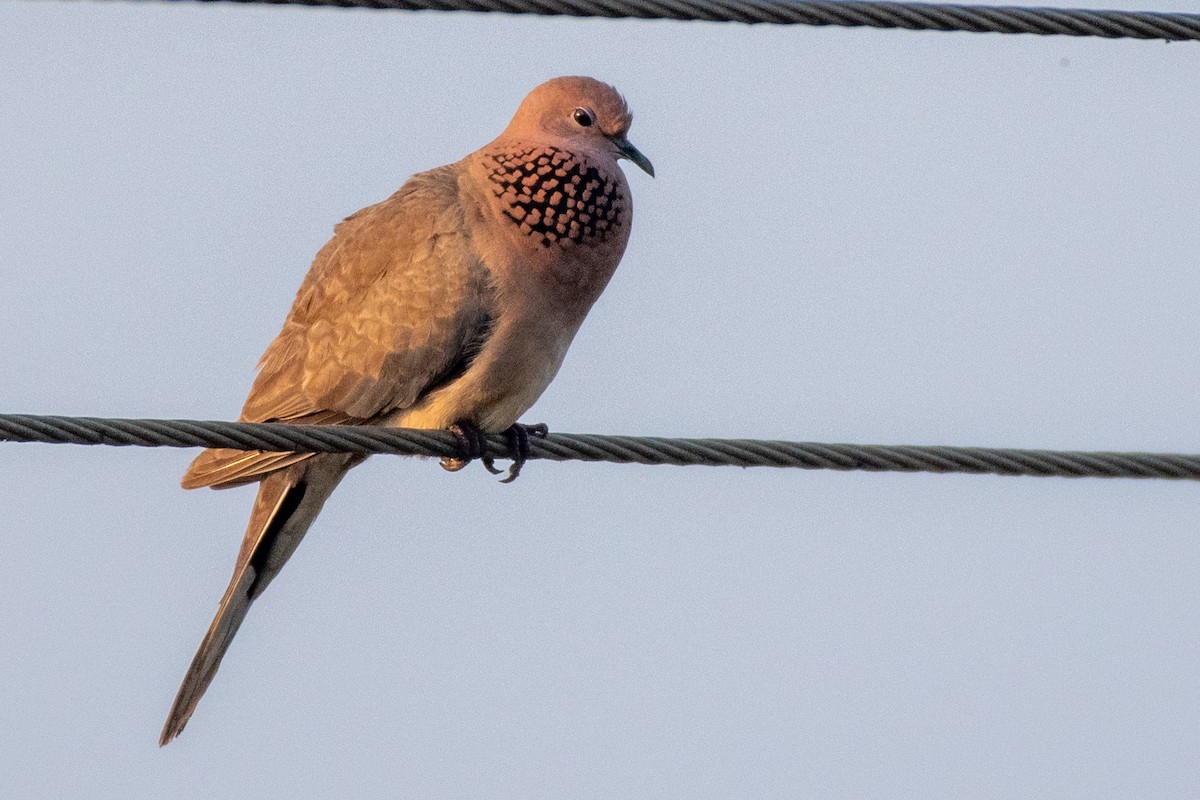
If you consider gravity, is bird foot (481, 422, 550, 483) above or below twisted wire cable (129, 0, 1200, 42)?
below

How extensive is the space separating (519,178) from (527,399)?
22.8 inches

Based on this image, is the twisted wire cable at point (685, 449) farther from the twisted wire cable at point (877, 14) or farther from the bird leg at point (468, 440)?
the bird leg at point (468, 440)

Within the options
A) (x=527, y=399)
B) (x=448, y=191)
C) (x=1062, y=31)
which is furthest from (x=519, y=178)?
(x=1062, y=31)

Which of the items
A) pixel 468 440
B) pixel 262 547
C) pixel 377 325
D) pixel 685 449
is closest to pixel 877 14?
pixel 685 449

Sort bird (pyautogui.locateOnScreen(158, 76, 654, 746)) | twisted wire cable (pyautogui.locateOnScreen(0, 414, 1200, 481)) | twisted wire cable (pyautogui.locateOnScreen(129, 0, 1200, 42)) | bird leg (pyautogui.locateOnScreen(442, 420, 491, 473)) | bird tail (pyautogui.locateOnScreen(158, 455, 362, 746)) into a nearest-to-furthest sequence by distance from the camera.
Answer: twisted wire cable (pyautogui.locateOnScreen(0, 414, 1200, 481))
twisted wire cable (pyautogui.locateOnScreen(129, 0, 1200, 42))
bird leg (pyautogui.locateOnScreen(442, 420, 491, 473))
bird (pyautogui.locateOnScreen(158, 76, 654, 746))
bird tail (pyautogui.locateOnScreen(158, 455, 362, 746))

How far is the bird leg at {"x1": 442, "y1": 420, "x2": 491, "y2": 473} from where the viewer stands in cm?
458

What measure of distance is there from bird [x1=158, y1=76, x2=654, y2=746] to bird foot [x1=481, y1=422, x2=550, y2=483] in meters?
0.01

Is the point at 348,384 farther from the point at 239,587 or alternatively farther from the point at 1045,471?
the point at 1045,471

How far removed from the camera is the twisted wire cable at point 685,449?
326cm

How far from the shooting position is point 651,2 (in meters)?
3.44

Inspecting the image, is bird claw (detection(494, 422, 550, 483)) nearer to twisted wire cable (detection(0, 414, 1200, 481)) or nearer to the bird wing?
the bird wing

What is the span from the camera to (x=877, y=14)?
347 centimetres

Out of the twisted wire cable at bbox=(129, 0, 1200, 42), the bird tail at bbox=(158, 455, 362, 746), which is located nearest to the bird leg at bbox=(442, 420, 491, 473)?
the bird tail at bbox=(158, 455, 362, 746)

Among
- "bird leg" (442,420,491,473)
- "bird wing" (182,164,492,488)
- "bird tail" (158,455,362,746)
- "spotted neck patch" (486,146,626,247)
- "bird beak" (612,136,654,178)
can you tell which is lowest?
"bird tail" (158,455,362,746)
